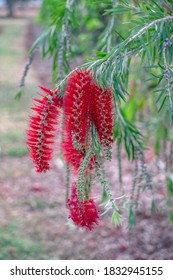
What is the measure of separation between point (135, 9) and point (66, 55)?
1.09ft

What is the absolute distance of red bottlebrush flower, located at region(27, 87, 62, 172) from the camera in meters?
1.18

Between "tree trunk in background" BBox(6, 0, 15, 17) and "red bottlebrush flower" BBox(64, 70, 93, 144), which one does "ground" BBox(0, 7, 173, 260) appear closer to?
"red bottlebrush flower" BBox(64, 70, 93, 144)

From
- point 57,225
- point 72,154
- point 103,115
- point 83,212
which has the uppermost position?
point 103,115

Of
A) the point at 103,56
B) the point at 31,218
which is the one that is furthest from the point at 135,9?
the point at 31,218

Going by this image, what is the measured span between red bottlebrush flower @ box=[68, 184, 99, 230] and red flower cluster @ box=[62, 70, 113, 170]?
4.2 inches

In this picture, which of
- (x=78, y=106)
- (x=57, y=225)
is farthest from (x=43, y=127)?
(x=57, y=225)

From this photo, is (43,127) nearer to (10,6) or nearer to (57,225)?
(57,225)

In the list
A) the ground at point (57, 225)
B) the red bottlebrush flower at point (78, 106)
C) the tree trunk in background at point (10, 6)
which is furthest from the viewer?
the tree trunk in background at point (10, 6)

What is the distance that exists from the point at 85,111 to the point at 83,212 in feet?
0.78

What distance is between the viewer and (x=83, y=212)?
1196mm

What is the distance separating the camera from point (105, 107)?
1174 millimetres

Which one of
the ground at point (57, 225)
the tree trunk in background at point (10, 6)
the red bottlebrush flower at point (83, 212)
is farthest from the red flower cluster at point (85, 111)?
the tree trunk in background at point (10, 6)

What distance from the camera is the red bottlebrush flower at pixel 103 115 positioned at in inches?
45.9

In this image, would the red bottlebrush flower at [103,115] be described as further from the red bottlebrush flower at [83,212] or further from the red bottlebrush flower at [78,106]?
the red bottlebrush flower at [83,212]
